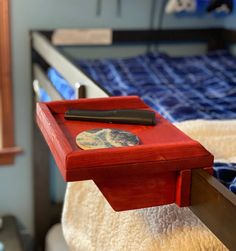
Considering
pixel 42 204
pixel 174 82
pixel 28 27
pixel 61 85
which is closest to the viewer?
pixel 61 85

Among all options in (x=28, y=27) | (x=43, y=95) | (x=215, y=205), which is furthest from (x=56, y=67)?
(x=215, y=205)

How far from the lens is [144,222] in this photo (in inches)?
35.7

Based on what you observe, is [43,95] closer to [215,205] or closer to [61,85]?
[61,85]

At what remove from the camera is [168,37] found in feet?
7.82

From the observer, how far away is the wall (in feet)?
7.19

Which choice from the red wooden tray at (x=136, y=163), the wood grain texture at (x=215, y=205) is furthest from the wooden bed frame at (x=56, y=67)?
the wood grain texture at (x=215, y=205)

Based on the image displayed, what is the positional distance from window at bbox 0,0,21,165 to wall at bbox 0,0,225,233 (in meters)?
0.03

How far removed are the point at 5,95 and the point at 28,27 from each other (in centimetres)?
32

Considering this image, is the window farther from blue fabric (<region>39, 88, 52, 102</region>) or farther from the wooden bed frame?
blue fabric (<region>39, 88, 52, 102</region>)

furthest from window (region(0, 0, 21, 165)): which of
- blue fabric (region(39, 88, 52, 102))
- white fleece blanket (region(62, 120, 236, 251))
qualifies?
white fleece blanket (region(62, 120, 236, 251))

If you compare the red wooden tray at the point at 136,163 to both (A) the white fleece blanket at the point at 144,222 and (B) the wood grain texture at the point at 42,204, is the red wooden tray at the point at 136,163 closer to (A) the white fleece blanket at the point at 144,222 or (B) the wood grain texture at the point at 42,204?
(A) the white fleece blanket at the point at 144,222

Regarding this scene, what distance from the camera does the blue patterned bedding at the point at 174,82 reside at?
141cm

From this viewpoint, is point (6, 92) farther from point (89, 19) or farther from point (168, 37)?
point (168, 37)

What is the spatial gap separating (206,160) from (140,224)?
0.20 meters
